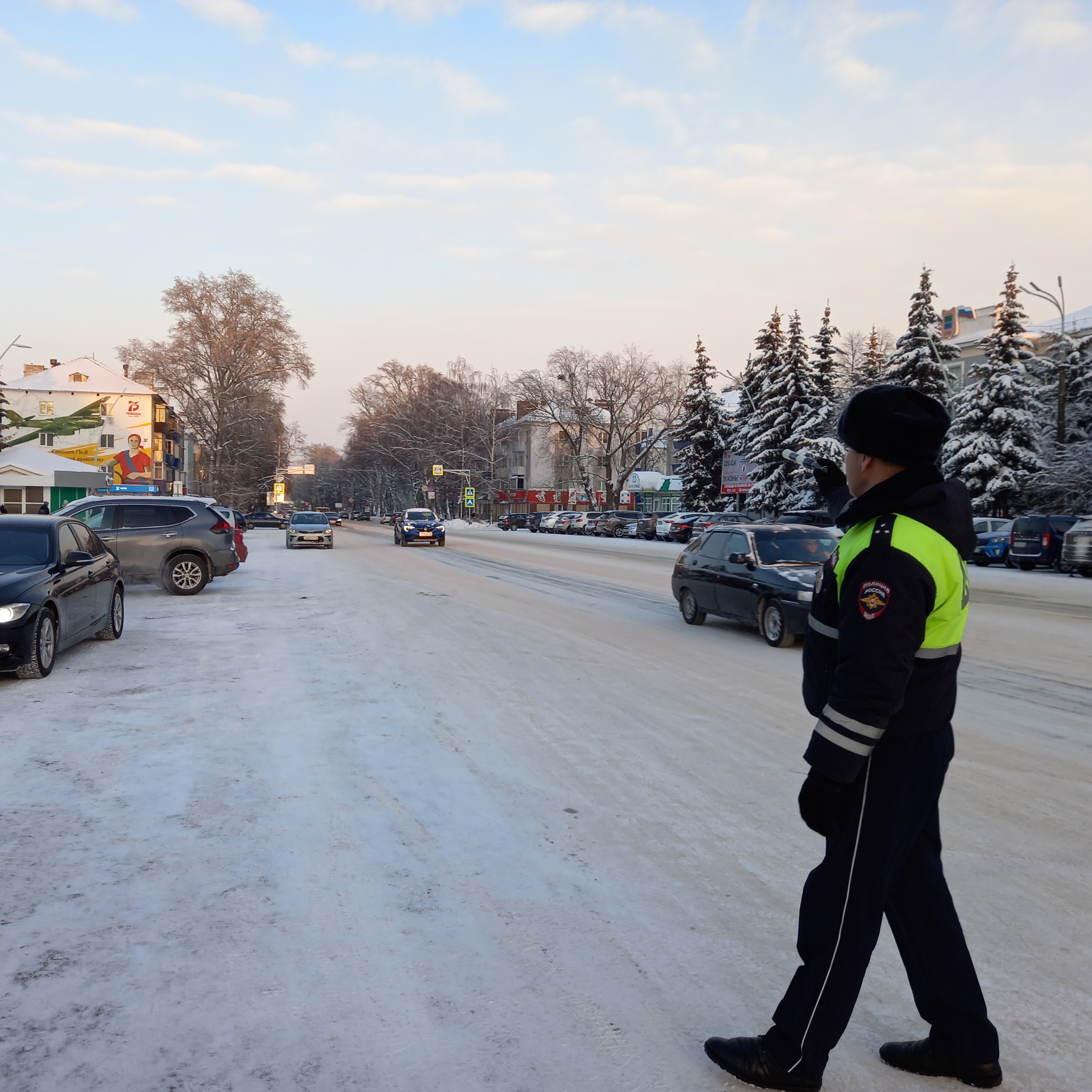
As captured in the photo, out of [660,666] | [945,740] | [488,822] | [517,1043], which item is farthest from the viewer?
[660,666]

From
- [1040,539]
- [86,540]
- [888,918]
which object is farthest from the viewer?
[1040,539]

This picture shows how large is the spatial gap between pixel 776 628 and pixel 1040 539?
807 inches

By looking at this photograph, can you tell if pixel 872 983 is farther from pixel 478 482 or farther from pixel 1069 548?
pixel 478 482

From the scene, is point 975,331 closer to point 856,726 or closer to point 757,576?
point 757,576

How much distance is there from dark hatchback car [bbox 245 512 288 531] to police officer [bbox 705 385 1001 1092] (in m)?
66.8

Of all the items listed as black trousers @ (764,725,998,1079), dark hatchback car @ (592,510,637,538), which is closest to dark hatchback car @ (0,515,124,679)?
black trousers @ (764,725,998,1079)

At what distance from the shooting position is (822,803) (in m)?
2.47

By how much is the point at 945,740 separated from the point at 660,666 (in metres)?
7.18

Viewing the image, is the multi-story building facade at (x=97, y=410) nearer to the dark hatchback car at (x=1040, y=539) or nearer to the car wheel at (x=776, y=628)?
the dark hatchback car at (x=1040, y=539)

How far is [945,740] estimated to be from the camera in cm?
254

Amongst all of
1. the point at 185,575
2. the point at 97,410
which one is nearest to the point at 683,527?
the point at 185,575

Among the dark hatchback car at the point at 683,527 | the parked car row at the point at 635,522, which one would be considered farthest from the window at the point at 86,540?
the dark hatchback car at the point at 683,527

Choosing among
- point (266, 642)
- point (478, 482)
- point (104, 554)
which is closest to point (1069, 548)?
point (266, 642)

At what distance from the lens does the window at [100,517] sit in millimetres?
16375
